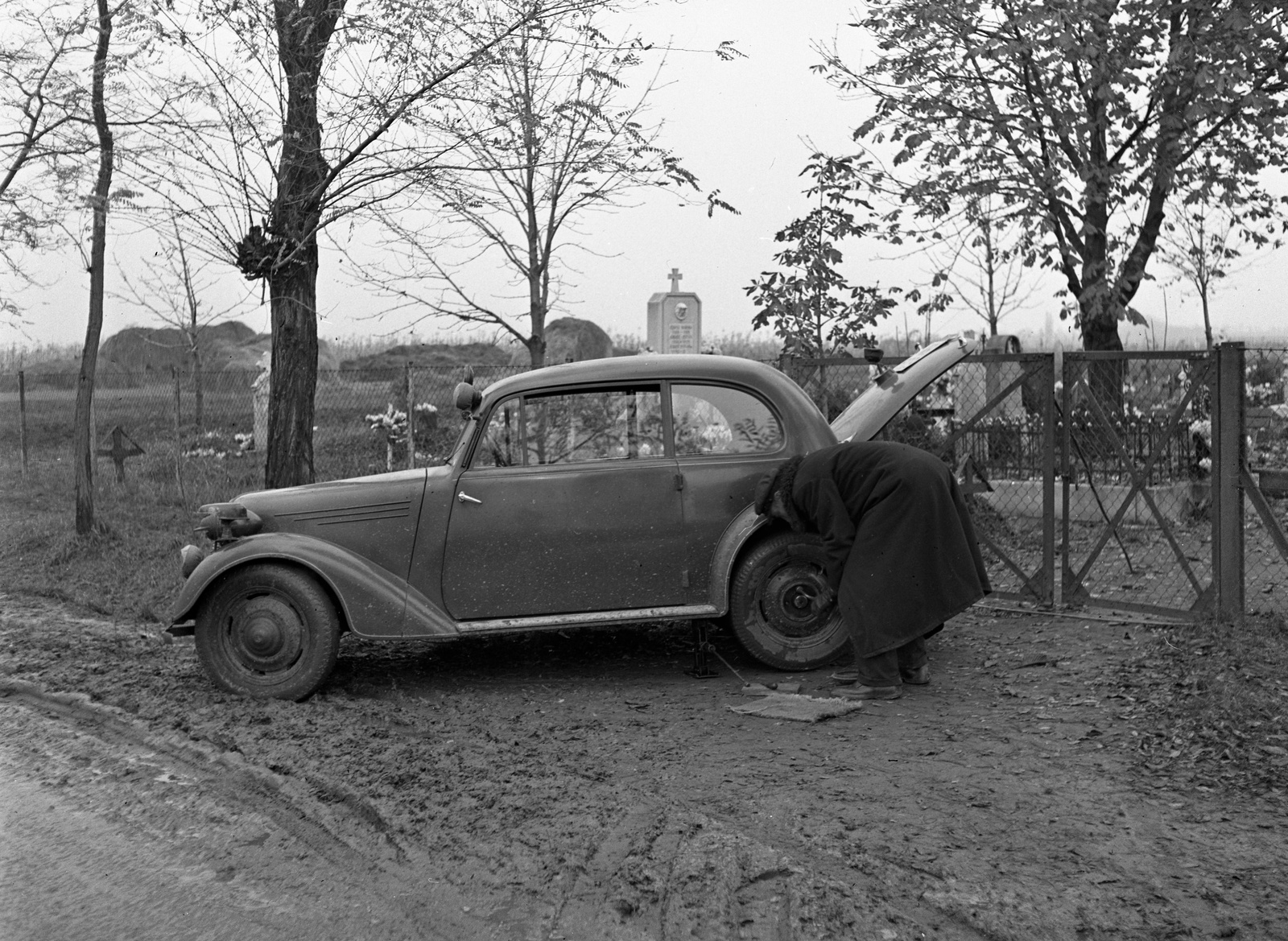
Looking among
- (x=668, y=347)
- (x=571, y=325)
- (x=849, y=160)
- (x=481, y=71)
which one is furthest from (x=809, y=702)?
(x=571, y=325)

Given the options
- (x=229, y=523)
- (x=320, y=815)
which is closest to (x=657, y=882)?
(x=320, y=815)

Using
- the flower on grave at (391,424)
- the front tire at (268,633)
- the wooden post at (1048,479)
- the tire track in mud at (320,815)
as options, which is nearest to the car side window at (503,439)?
the front tire at (268,633)

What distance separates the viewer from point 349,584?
6.73m

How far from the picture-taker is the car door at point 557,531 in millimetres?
6848

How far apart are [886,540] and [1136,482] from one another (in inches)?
109

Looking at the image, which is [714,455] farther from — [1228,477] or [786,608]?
[1228,477]

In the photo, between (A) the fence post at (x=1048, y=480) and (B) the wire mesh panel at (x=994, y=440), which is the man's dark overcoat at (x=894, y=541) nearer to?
(B) the wire mesh panel at (x=994, y=440)

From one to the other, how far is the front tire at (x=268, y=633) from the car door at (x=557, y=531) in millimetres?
726

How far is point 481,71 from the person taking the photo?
433 inches

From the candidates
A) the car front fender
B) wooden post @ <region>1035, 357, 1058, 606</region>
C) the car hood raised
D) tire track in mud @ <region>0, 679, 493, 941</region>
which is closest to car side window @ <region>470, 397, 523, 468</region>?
the car front fender

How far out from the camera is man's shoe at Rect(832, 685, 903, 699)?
650 centimetres

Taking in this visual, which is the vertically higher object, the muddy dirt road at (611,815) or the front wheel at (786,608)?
the front wheel at (786,608)

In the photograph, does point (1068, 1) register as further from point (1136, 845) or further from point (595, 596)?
point (1136, 845)

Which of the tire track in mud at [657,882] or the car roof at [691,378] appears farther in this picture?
the car roof at [691,378]
